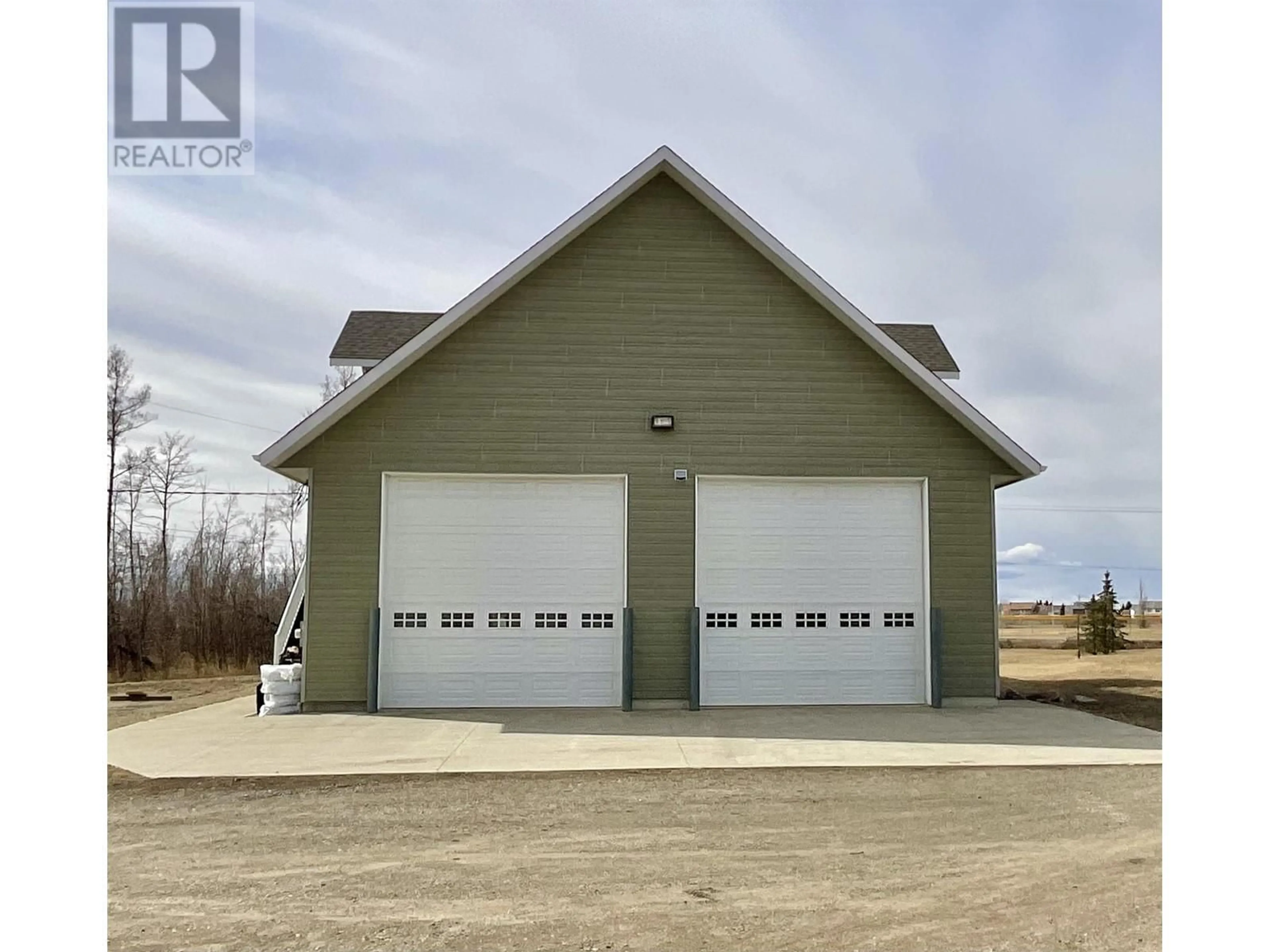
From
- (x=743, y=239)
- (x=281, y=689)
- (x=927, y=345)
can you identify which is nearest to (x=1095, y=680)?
(x=927, y=345)

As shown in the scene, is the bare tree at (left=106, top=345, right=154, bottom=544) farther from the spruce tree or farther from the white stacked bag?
the spruce tree

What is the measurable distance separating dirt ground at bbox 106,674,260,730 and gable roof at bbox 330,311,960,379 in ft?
17.5

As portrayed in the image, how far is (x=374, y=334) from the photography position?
16469 millimetres

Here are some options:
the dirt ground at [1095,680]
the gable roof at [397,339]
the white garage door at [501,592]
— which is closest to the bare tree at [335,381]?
the gable roof at [397,339]

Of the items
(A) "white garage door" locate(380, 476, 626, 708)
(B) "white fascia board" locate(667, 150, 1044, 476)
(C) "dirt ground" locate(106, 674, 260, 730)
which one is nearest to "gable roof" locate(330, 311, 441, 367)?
(A) "white garage door" locate(380, 476, 626, 708)

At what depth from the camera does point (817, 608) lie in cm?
1259

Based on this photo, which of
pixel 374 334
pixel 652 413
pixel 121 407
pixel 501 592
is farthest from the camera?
pixel 121 407

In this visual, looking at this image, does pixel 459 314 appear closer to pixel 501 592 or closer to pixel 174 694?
pixel 501 592

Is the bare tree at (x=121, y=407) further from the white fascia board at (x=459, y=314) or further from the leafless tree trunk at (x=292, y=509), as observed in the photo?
the white fascia board at (x=459, y=314)

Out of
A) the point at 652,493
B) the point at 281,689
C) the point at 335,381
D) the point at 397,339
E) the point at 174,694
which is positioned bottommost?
A: the point at 174,694

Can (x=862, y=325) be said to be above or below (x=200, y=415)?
below

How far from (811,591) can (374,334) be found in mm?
8127

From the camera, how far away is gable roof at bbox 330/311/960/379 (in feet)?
51.8
